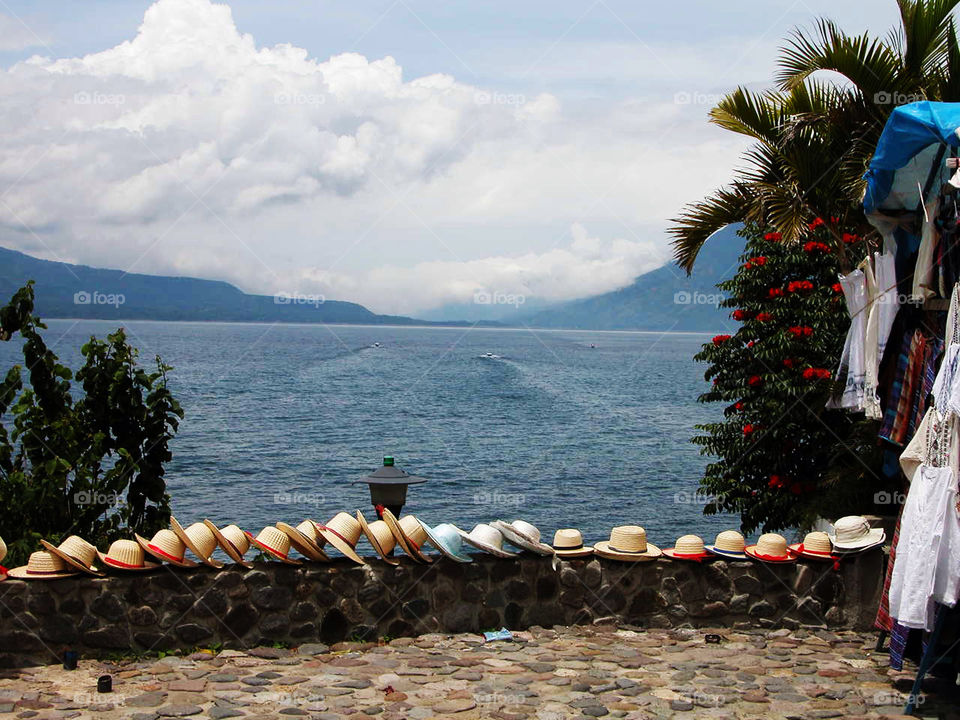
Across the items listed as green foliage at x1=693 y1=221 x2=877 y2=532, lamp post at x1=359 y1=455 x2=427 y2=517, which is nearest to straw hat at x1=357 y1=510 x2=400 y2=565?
lamp post at x1=359 y1=455 x2=427 y2=517

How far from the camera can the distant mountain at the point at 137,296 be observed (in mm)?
156500

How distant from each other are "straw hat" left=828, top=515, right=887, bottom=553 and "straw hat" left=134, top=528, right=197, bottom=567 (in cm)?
553

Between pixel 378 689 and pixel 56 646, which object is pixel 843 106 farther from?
pixel 56 646

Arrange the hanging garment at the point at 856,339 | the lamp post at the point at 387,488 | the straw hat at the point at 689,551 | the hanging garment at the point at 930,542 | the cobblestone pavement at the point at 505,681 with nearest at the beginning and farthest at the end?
the hanging garment at the point at 930,542
the cobblestone pavement at the point at 505,681
the hanging garment at the point at 856,339
the straw hat at the point at 689,551
the lamp post at the point at 387,488

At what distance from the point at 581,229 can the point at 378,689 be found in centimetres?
12222

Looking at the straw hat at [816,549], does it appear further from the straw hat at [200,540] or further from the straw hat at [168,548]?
the straw hat at [168,548]

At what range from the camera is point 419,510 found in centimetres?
3694

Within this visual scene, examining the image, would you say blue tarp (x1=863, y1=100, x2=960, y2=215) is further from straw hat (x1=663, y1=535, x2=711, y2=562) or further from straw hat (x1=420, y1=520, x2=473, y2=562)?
straw hat (x1=420, y1=520, x2=473, y2=562)

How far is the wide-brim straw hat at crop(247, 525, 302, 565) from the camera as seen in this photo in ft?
28.0

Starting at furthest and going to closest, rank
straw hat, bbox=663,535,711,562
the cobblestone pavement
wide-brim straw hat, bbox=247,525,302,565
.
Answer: straw hat, bbox=663,535,711,562
wide-brim straw hat, bbox=247,525,302,565
the cobblestone pavement

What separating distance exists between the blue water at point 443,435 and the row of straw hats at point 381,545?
936 cm

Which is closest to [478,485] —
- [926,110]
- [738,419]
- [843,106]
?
[738,419]

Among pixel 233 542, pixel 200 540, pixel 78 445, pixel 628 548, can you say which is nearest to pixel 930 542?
pixel 628 548

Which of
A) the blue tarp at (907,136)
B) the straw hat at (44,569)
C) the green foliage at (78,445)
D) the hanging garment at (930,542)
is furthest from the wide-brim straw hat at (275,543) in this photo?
the blue tarp at (907,136)
